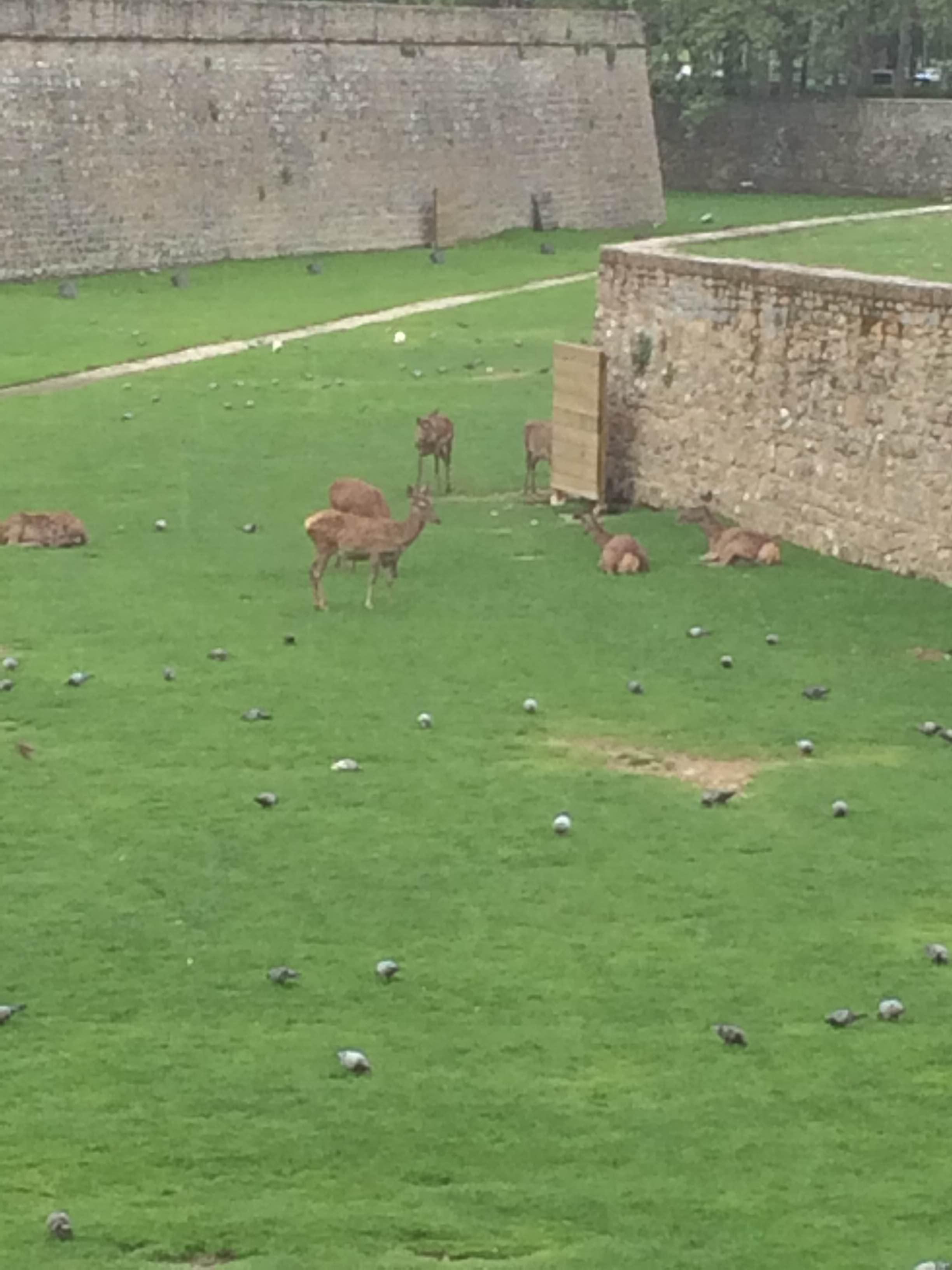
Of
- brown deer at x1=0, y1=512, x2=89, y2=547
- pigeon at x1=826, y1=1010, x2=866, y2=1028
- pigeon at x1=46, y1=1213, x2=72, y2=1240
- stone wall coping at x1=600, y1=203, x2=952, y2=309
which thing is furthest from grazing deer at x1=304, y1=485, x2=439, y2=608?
pigeon at x1=46, y1=1213, x2=72, y2=1240

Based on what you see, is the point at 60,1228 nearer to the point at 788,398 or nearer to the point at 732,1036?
the point at 732,1036

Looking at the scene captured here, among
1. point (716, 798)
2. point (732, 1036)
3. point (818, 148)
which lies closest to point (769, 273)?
point (716, 798)

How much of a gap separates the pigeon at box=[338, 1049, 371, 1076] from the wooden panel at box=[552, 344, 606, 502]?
1094 cm

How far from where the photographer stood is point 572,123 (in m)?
45.4

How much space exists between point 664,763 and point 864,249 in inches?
368

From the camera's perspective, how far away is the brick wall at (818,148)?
53094mm

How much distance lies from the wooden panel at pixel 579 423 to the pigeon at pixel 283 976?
401 inches

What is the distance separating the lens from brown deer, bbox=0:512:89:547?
16.5 m

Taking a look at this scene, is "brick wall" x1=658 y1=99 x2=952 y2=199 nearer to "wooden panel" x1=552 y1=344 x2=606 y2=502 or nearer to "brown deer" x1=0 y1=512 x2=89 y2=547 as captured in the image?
"wooden panel" x1=552 y1=344 x2=606 y2=502

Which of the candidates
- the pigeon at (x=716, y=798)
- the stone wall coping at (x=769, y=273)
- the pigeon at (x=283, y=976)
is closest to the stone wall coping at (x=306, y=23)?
the stone wall coping at (x=769, y=273)

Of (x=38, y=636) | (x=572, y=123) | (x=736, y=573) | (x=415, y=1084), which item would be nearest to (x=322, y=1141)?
(x=415, y=1084)

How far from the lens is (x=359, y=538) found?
14633 mm

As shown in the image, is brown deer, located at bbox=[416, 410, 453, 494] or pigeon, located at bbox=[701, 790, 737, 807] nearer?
pigeon, located at bbox=[701, 790, 737, 807]

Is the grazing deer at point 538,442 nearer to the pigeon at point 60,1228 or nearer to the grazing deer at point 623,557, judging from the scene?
the grazing deer at point 623,557
